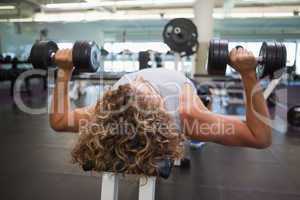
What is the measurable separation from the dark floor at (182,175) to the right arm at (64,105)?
780 mm

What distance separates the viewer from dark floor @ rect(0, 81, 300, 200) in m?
1.93

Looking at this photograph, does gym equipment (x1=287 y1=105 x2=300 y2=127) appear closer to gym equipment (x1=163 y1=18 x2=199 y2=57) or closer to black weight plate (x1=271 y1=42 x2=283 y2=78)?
gym equipment (x1=163 y1=18 x2=199 y2=57)

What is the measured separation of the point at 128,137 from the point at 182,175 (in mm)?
1443

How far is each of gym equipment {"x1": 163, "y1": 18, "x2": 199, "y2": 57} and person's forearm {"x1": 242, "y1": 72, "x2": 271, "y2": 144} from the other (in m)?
3.03

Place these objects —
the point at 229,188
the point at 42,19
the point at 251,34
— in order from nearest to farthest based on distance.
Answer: the point at 229,188
the point at 42,19
the point at 251,34

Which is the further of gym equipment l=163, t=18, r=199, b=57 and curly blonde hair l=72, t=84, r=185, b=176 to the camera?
gym equipment l=163, t=18, r=199, b=57

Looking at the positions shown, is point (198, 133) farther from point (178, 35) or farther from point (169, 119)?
point (178, 35)

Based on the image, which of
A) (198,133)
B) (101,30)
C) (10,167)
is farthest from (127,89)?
(101,30)

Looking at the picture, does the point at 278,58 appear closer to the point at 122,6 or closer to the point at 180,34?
the point at 180,34

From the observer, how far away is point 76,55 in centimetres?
125

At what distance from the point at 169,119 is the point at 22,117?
4.21m

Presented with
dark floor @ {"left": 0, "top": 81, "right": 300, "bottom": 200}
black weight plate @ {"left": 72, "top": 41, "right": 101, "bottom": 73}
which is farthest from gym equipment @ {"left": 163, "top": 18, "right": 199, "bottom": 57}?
black weight plate @ {"left": 72, "top": 41, "right": 101, "bottom": 73}

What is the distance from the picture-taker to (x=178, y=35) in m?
4.18

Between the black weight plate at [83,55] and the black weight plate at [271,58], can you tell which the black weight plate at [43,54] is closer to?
the black weight plate at [83,55]
